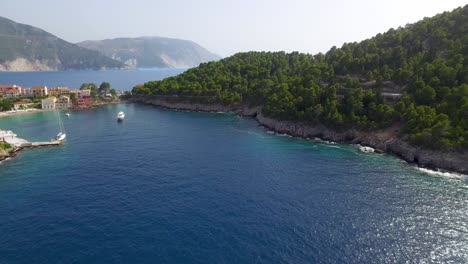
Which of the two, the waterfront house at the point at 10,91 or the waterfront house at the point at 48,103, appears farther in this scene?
the waterfront house at the point at 10,91

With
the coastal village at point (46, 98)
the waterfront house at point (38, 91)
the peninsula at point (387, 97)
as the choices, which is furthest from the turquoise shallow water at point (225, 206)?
the waterfront house at point (38, 91)

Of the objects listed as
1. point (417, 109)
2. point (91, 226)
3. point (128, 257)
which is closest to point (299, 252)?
point (128, 257)

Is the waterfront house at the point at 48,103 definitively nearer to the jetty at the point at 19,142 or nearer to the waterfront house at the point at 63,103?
the waterfront house at the point at 63,103

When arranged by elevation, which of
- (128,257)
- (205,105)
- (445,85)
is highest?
(445,85)

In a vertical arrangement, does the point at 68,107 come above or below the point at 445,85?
below

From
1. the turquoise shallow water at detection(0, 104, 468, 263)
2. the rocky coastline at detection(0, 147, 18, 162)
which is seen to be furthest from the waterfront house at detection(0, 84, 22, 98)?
the turquoise shallow water at detection(0, 104, 468, 263)

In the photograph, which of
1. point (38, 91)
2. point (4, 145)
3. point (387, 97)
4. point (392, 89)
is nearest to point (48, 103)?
point (38, 91)

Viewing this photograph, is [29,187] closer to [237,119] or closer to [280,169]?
[280,169]

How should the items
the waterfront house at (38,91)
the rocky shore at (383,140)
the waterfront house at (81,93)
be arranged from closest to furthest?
the rocky shore at (383,140), the waterfront house at (81,93), the waterfront house at (38,91)
